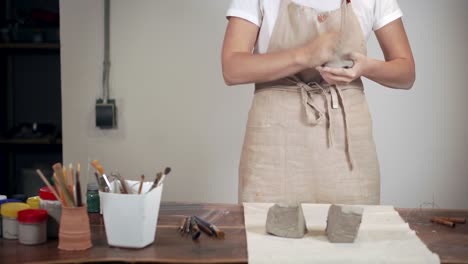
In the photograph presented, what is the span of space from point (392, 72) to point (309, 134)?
364mm

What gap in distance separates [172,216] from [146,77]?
1.79 metres

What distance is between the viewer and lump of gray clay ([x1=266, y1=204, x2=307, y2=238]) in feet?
5.01

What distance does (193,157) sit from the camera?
3.49m

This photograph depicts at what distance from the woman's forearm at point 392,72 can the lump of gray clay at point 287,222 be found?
702 millimetres

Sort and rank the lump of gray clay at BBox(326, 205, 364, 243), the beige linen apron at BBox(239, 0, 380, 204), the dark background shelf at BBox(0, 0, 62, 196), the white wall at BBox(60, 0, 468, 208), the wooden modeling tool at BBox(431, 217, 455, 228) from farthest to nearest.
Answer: the dark background shelf at BBox(0, 0, 62, 196)
the white wall at BBox(60, 0, 468, 208)
the beige linen apron at BBox(239, 0, 380, 204)
the wooden modeling tool at BBox(431, 217, 455, 228)
the lump of gray clay at BBox(326, 205, 364, 243)

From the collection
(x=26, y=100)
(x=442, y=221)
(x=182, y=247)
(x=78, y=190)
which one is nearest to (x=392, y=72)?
(x=442, y=221)

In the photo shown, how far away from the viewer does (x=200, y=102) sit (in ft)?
11.3

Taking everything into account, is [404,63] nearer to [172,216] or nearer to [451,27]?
[172,216]

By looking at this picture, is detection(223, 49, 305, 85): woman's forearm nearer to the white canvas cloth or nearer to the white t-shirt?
the white t-shirt

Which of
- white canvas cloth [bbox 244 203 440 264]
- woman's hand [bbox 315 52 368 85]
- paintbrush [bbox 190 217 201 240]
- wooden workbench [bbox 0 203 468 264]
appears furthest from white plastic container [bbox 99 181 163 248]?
woman's hand [bbox 315 52 368 85]

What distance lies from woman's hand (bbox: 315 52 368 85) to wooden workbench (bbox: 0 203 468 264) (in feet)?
1.63

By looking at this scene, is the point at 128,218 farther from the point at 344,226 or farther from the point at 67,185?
the point at 344,226

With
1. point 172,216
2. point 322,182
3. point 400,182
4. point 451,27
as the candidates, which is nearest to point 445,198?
point 400,182

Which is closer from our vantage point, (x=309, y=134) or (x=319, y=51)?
(x=319, y=51)
